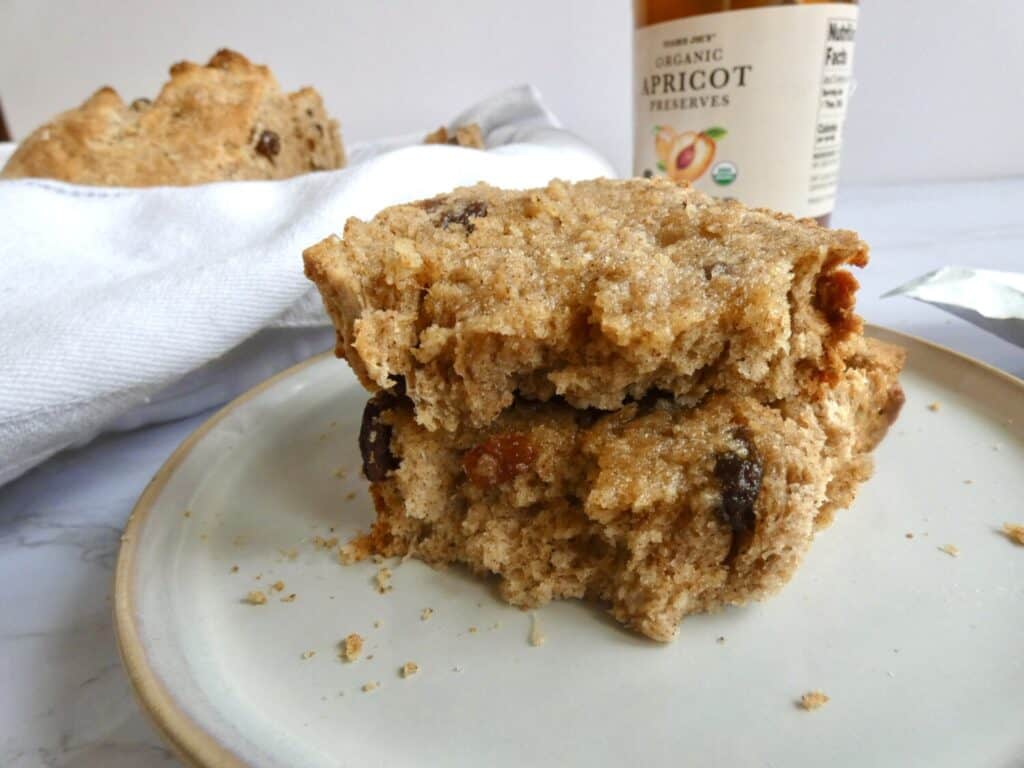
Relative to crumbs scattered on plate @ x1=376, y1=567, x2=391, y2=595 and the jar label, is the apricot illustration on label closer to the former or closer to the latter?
the jar label

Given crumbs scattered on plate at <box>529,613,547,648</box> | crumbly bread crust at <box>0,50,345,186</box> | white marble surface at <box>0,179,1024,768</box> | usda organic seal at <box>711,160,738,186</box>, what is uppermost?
crumbly bread crust at <box>0,50,345,186</box>

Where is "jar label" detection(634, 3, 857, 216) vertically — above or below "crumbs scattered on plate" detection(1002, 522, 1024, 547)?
above

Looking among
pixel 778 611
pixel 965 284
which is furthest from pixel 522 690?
pixel 965 284

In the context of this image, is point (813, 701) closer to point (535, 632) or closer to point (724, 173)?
point (535, 632)

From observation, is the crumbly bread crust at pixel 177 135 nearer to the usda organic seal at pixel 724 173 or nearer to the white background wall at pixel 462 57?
the white background wall at pixel 462 57

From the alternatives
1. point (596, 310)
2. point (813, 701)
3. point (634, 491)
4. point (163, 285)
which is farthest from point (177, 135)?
point (813, 701)

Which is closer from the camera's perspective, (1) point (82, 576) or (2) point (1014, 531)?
(2) point (1014, 531)

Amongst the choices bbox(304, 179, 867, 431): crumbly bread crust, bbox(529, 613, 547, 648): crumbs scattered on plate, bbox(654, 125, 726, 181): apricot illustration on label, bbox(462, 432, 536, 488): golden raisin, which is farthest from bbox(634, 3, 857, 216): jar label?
bbox(529, 613, 547, 648): crumbs scattered on plate

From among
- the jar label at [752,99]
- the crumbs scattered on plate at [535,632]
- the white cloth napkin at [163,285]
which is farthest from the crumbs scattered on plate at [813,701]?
the jar label at [752,99]
